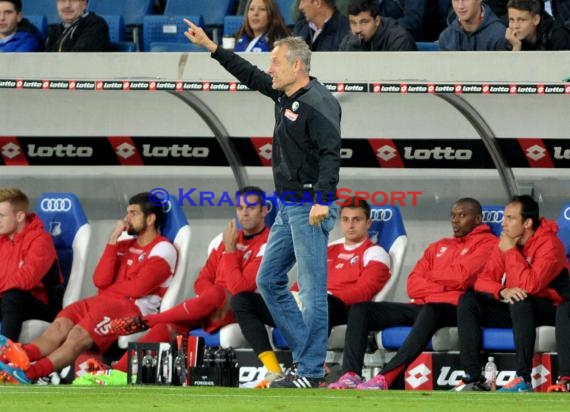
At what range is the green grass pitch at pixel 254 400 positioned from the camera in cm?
677

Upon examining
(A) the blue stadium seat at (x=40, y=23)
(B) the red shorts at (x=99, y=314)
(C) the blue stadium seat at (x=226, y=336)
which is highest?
(A) the blue stadium seat at (x=40, y=23)

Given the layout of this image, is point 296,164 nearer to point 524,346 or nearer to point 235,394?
point 235,394

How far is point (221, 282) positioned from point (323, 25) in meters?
2.16

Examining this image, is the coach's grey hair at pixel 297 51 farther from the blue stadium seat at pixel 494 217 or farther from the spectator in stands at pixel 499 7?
the spectator in stands at pixel 499 7

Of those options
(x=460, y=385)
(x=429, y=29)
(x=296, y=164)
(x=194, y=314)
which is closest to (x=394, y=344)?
(x=460, y=385)

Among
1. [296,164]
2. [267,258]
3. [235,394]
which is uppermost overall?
[296,164]

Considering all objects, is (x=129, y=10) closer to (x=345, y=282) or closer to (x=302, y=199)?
(x=345, y=282)

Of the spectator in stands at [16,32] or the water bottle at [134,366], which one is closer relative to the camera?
the water bottle at [134,366]

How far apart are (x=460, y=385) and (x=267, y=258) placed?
1896mm

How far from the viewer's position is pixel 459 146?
11.1m

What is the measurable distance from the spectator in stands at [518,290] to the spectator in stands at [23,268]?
3.02 m

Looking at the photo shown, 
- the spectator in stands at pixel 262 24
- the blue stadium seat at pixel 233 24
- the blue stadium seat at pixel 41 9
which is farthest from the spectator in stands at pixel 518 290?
the blue stadium seat at pixel 41 9

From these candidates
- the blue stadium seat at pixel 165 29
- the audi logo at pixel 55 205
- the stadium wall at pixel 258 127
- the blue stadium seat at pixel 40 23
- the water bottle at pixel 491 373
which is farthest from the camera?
the blue stadium seat at pixel 40 23

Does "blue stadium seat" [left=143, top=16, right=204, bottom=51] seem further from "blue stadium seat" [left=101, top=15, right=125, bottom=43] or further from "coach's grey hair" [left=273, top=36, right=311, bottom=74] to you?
"coach's grey hair" [left=273, top=36, right=311, bottom=74]
